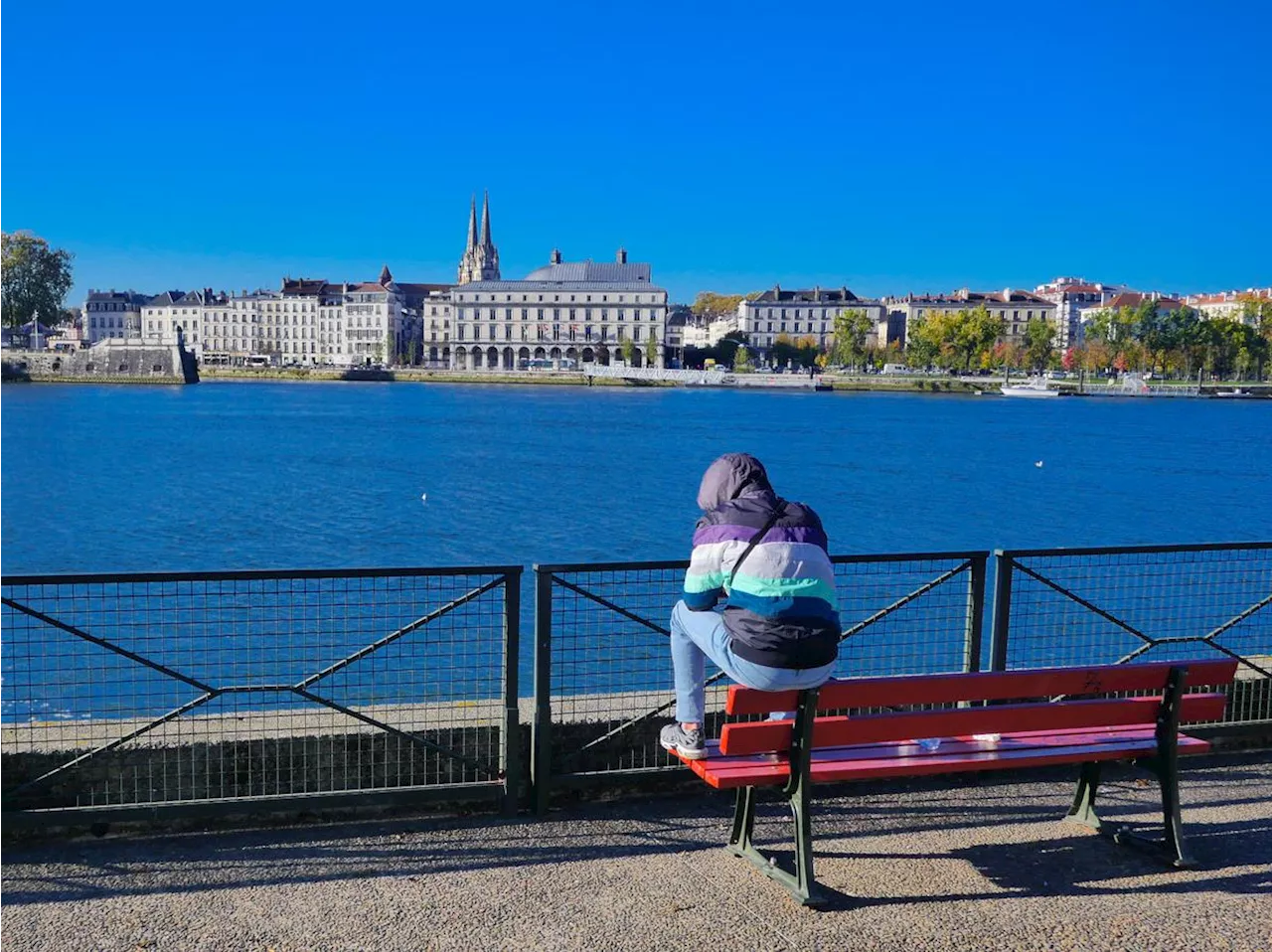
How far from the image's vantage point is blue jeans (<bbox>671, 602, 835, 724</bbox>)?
4.11 metres

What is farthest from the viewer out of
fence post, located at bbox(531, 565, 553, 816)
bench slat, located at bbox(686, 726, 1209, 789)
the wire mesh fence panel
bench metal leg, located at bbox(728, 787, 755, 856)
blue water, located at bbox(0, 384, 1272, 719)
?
blue water, located at bbox(0, 384, 1272, 719)

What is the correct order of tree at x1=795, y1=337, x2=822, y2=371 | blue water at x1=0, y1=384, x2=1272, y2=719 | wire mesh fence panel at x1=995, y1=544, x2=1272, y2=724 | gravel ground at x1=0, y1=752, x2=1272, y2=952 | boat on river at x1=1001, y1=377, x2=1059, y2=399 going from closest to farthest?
gravel ground at x1=0, y1=752, x2=1272, y2=952 → wire mesh fence panel at x1=995, y1=544, x2=1272, y2=724 → blue water at x1=0, y1=384, x2=1272, y2=719 → boat on river at x1=1001, y1=377, x2=1059, y2=399 → tree at x1=795, y1=337, x2=822, y2=371

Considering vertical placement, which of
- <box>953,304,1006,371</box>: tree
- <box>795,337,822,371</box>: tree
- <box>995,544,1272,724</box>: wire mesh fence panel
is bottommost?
<box>995,544,1272,724</box>: wire mesh fence panel

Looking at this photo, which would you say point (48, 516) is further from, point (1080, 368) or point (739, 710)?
point (1080, 368)

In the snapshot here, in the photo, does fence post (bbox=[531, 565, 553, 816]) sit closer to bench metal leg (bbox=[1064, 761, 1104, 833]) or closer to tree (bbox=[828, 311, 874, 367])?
bench metal leg (bbox=[1064, 761, 1104, 833])

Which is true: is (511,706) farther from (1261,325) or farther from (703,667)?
(1261,325)

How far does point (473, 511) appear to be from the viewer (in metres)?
34.9

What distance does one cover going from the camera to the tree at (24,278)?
113 meters

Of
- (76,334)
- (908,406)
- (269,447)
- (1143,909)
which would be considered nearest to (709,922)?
(1143,909)

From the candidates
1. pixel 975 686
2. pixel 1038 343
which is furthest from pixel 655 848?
pixel 1038 343

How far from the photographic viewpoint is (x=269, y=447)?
55594 mm

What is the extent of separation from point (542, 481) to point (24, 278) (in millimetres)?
92455

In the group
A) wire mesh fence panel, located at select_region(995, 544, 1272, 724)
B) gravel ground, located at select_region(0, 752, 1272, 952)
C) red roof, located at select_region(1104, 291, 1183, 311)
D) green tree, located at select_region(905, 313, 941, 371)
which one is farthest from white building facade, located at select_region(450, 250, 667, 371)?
gravel ground, located at select_region(0, 752, 1272, 952)

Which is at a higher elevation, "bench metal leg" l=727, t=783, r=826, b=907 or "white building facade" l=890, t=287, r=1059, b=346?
"white building facade" l=890, t=287, r=1059, b=346
